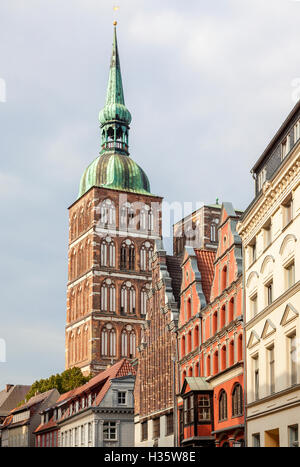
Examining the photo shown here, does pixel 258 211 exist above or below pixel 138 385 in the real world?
above

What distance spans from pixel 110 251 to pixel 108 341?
1383 cm

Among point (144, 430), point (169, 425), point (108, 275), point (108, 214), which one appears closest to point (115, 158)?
point (108, 214)

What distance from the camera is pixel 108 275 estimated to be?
127125 mm

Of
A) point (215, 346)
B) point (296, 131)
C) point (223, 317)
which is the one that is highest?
point (296, 131)

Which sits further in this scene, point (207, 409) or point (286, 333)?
point (207, 409)

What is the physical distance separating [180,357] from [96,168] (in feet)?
262

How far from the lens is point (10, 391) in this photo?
159 meters

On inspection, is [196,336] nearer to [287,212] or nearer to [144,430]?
[144,430]

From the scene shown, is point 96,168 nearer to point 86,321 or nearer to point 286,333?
point 86,321

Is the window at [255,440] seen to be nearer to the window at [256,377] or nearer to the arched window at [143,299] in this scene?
the window at [256,377]

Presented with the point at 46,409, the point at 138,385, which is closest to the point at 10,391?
the point at 46,409

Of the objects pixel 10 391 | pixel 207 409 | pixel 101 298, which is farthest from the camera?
pixel 10 391
